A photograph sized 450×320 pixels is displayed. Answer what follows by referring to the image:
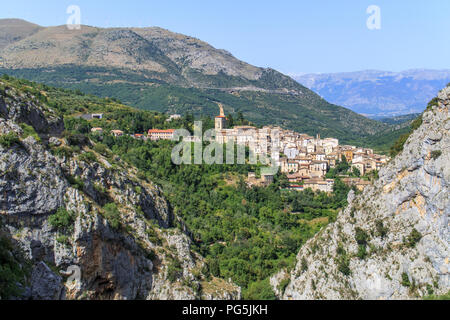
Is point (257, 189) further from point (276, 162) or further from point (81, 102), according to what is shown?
point (81, 102)

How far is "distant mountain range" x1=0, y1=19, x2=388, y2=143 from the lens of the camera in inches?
4624

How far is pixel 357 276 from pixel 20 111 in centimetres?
1862

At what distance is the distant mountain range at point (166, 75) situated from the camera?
11744cm

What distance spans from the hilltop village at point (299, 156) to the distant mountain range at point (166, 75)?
151 ft

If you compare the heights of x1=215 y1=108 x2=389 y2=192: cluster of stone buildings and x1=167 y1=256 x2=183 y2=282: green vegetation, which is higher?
x1=215 y1=108 x2=389 y2=192: cluster of stone buildings

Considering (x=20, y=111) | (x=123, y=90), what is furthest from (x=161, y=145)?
(x=123, y=90)

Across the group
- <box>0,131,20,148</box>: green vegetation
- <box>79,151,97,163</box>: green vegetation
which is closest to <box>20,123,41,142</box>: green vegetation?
<box>0,131,20,148</box>: green vegetation

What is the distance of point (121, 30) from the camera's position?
172750 millimetres

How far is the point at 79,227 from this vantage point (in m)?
17.4

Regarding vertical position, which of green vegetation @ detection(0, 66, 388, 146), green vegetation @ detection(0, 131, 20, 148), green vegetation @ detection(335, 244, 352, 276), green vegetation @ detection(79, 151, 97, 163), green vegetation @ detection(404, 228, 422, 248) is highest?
green vegetation @ detection(0, 66, 388, 146)

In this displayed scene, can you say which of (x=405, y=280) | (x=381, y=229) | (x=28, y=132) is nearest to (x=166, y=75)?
Answer: (x=381, y=229)

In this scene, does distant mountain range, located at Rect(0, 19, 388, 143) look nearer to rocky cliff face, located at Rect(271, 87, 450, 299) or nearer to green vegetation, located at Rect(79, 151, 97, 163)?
rocky cliff face, located at Rect(271, 87, 450, 299)

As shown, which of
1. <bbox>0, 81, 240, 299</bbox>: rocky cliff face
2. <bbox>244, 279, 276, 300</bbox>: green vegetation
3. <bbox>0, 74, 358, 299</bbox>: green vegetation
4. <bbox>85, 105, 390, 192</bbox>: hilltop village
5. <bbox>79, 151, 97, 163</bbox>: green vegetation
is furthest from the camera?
<bbox>85, 105, 390, 192</bbox>: hilltop village

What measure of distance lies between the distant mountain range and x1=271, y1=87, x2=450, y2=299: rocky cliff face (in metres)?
77.2
